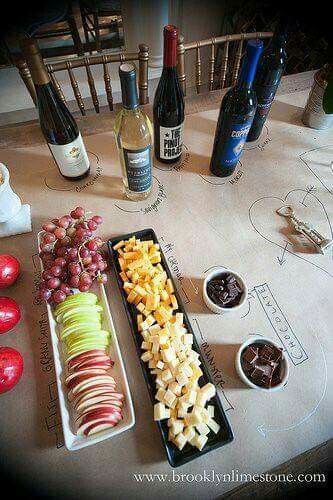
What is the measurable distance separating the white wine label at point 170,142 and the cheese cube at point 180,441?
63 cm

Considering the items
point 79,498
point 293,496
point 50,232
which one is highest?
point 50,232

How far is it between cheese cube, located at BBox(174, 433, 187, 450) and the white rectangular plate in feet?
0.24

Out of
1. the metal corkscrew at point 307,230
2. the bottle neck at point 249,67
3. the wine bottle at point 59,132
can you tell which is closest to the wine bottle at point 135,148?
the wine bottle at point 59,132

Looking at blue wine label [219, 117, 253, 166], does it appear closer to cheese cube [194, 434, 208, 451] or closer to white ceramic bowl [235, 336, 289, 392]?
white ceramic bowl [235, 336, 289, 392]

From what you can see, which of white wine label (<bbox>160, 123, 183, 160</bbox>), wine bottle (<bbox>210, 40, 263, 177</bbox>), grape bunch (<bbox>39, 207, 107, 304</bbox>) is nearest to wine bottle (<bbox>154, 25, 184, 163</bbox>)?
white wine label (<bbox>160, 123, 183, 160</bbox>)

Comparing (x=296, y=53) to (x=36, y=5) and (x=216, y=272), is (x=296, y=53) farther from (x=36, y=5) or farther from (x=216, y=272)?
(x=216, y=272)

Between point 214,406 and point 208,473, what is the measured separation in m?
0.10

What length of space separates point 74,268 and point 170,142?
1.32 feet

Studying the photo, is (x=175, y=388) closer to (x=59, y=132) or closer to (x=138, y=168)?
(x=138, y=168)

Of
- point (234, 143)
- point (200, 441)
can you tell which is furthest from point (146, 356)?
point (234, 143)

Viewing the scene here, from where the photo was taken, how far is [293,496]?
0.52 meters

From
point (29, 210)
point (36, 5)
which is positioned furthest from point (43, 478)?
point (36, 5)

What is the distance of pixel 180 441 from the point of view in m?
0.44

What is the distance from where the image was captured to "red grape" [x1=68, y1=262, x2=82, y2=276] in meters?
0.55
